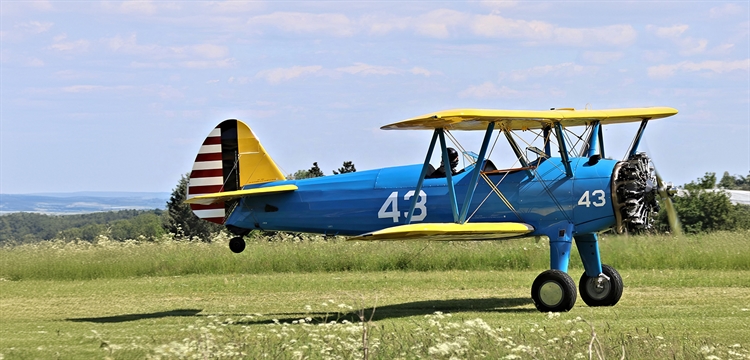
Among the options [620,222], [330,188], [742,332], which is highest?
[330,188]

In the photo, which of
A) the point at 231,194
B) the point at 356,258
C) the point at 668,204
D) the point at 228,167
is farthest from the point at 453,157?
the point at 356,258

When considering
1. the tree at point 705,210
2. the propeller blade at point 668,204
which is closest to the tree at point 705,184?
the tree at point 705,210

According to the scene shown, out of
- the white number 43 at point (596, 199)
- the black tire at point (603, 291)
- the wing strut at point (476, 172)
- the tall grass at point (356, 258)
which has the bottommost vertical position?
the black tire at point (603, 291)

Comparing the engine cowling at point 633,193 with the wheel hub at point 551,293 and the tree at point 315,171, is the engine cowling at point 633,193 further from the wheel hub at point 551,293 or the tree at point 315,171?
the tree at point 315,171

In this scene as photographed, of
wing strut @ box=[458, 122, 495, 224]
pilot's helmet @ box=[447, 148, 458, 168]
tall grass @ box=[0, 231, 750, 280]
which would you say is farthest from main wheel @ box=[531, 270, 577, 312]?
tall grass @ box=[0, 231, 750, 280]

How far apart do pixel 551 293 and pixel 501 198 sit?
5.20 ft

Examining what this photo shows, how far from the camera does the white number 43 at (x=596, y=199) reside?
40.3ft

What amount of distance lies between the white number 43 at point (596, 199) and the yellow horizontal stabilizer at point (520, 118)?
0.99 m

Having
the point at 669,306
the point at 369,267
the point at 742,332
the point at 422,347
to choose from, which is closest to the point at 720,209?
the point at 369,267

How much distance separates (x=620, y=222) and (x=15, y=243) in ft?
50.1

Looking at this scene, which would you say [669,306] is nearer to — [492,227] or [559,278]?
[559,278]

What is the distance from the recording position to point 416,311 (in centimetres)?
1263

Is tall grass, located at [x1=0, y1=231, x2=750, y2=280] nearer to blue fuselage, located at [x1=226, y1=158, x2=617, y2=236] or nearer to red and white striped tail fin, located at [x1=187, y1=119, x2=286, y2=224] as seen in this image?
red and white striped tail fin, located at [x1=187, y1=119, x2=286, y2=224]

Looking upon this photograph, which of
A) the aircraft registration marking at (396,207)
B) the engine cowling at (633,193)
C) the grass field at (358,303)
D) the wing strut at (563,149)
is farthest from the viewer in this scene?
the aircraft registration marking at (396,207)
